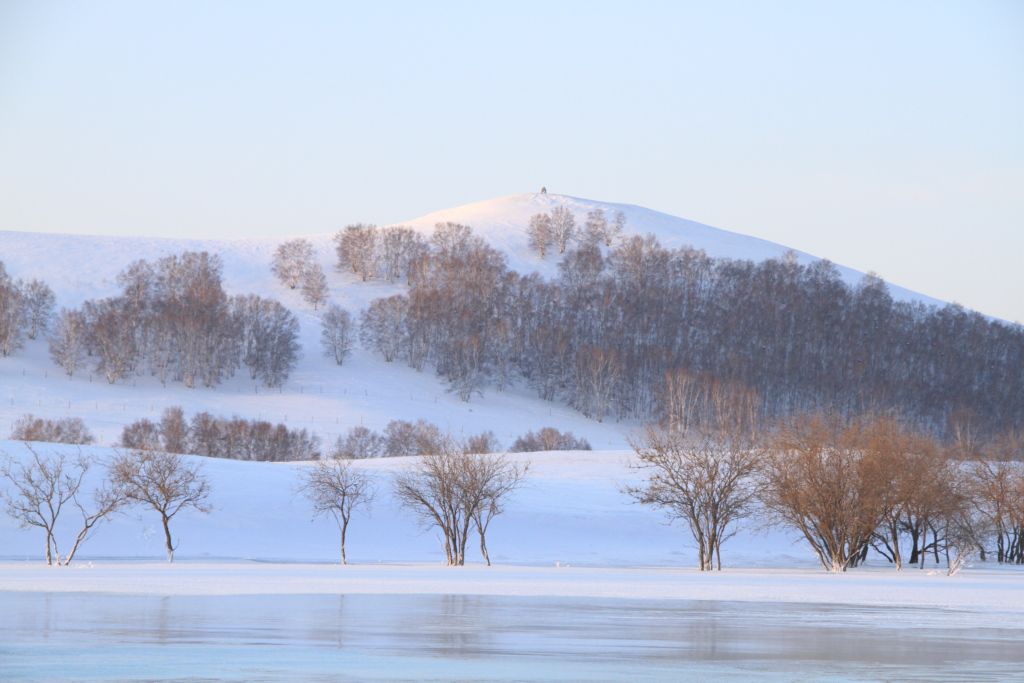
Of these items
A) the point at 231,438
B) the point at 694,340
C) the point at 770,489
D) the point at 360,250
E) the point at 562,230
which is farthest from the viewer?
the point at 562,230

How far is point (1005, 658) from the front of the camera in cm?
1897

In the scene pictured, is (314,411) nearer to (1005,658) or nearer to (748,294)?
(748,294)

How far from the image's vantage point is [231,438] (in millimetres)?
97750

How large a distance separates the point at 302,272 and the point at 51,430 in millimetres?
77671

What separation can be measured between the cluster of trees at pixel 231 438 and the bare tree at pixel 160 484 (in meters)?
39.1

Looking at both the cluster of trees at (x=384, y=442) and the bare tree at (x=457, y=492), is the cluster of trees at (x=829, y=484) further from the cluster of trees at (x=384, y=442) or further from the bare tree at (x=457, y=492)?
the cluster of trees at (x=384, y=442)

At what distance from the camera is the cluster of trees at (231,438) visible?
95500 millimetres

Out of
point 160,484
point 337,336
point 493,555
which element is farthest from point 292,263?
point 160,484

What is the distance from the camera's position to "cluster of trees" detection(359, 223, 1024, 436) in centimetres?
13812

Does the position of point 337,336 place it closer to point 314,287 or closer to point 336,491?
point 314,287

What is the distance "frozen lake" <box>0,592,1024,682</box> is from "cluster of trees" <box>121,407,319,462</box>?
68342 millimetres

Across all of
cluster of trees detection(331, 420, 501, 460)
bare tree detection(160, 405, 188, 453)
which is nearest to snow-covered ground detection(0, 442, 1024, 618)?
cluster of trees detection(331, 420, 501, 460)

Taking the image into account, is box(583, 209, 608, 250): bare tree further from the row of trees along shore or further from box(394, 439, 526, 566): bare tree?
box(394, 439, 526, 566): bare tree

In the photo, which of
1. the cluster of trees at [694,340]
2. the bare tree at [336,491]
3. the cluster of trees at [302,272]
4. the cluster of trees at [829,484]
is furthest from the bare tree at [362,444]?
the cluster of trees at [302,272]
